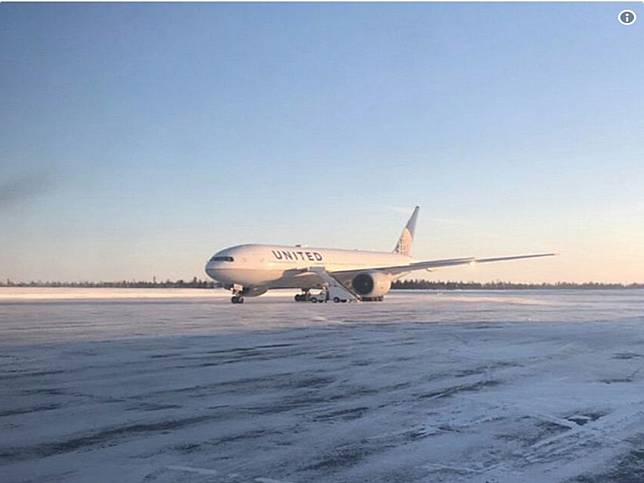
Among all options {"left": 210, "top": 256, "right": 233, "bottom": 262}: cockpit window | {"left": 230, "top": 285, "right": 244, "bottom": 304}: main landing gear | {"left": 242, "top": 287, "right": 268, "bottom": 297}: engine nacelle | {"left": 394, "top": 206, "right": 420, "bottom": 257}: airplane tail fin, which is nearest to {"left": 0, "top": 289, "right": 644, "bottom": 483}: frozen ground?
{"left": 210, "top": 256, "right": 233, "bottom": 262}: cockpit window

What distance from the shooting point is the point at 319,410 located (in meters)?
6.78

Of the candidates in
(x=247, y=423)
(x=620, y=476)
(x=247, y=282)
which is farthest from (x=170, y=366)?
(x=247, y=282)

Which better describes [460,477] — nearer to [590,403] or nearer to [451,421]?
[451,421]

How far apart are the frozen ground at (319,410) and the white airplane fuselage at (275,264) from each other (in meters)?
19.4

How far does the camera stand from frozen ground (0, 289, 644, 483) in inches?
188

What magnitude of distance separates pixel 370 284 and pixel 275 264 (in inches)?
208

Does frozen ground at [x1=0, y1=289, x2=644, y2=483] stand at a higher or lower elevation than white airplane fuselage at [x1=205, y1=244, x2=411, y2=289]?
lower

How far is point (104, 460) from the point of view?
16.0 ft

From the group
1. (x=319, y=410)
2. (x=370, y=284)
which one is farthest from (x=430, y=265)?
(x=319, y=410)

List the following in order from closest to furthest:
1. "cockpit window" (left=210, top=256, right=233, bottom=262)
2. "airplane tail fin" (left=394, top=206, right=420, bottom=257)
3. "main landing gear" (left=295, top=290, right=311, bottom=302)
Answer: "cockpit window" (left=210, top=256, right=233, bottom=262)
"main landing gear" (left=295, top=290, right=311, bottom=302)
"airplane tail fin" (left=394, top=206, right=420, bottom=257)

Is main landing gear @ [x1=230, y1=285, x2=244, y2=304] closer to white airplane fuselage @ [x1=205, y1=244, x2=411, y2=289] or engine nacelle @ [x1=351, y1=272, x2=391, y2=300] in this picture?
white airplane fuselage @ [x1=205, y1=244, x2=411, y2=289]

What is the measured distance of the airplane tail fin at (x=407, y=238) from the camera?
5075cm

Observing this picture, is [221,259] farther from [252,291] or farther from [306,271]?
[306,271]

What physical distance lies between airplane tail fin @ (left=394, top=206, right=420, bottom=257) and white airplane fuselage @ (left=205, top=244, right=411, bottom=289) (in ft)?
30.2
